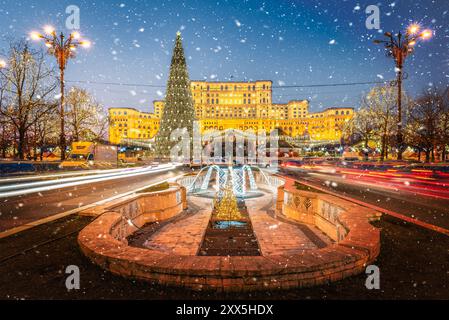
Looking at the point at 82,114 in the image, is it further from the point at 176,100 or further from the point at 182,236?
the point at 182,236

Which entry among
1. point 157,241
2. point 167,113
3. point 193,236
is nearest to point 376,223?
point 193,236

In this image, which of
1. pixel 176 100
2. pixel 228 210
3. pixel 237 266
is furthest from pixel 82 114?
pixel 237 266

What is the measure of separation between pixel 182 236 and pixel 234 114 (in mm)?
167459

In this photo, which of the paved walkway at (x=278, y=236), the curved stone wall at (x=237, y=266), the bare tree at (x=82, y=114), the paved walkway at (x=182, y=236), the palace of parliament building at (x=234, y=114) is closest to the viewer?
the curved stone wall at (x=237, y=266)

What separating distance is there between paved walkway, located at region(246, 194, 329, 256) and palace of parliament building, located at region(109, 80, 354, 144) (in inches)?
6137

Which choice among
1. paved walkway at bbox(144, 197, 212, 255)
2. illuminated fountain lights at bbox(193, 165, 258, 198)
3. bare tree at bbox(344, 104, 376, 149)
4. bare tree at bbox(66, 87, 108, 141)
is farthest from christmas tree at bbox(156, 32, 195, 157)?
paved walkway at bbox(144, 197, 212, 255)


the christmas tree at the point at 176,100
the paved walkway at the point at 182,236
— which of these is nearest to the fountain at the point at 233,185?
the paved walkway at the point at 182,236

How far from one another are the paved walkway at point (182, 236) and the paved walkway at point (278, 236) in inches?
56.7

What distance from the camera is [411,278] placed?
12.8ft

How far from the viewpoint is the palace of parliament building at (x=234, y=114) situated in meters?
167

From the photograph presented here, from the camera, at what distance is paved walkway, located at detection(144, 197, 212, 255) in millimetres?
6672

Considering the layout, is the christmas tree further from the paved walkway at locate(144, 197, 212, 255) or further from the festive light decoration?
the paved walkway at locate(144, 197, 212, 255)

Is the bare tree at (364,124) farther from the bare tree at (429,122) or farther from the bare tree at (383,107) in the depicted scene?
the bare tree at (429,122)
